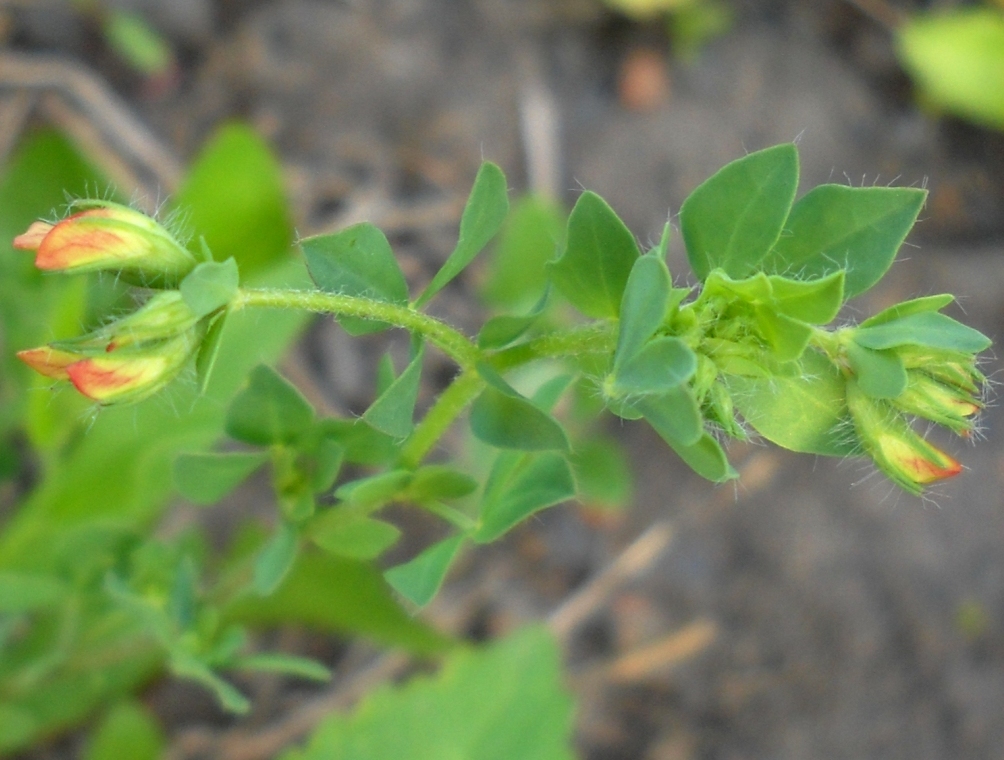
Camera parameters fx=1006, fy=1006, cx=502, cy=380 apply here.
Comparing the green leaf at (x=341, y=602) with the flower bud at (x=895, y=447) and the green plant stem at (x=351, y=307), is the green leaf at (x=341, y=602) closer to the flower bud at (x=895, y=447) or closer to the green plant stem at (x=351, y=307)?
the green plant stem at (x=351, y=307)

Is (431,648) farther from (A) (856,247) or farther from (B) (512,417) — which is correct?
(A) (856,247)

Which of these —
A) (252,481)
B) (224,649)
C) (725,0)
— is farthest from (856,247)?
(725,0)

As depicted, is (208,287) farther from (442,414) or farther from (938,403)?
(938,403)

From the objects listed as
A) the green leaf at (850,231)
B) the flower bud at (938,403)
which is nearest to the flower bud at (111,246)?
the green leaf at (850,231)

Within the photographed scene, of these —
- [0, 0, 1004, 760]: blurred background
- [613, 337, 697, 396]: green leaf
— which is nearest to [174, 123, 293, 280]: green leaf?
[0, 0, 1004, 760]: blurred background

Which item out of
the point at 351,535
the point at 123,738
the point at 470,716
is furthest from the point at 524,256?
the point at 351,535
